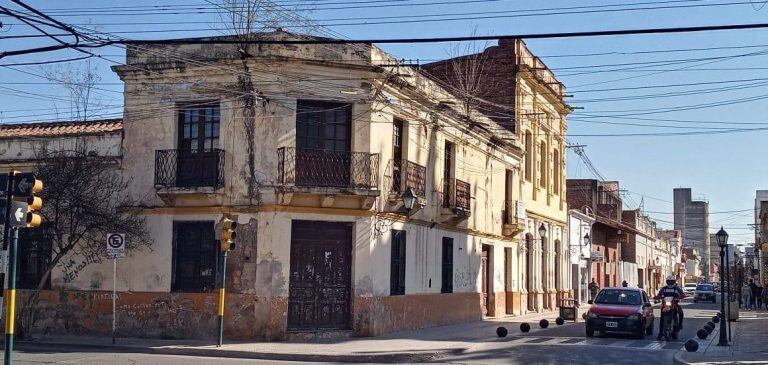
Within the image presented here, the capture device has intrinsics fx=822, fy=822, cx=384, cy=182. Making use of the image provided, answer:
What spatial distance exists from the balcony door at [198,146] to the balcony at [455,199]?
8241 millimetres

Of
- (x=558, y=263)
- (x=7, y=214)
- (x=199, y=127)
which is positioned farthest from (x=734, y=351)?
(x=558, y=263)

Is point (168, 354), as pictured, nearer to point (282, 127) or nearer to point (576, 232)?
point (282, 127)

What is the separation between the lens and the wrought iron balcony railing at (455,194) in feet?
88.4

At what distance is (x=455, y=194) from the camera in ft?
88.7

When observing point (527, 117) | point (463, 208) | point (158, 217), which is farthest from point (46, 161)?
point (527, 117)

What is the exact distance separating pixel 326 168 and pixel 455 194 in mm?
6993

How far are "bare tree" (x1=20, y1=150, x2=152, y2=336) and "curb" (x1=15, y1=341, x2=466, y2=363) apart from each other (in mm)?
2537

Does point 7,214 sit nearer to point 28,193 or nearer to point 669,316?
point 28,193

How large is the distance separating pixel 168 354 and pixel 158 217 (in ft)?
15.9

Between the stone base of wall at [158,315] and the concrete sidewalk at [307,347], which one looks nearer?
the concrete sidewalk at [307,347]

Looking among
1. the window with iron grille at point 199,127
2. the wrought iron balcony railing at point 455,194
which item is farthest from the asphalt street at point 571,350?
the window with iron grille at point 199,127

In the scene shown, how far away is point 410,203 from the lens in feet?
74.0

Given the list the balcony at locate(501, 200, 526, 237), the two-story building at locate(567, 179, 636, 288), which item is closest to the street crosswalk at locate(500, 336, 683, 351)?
the balcony at locate(501, 200, 526, 237)

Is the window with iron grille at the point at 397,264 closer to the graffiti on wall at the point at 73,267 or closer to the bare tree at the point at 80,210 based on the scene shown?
the bare tree at the point at 80,210
